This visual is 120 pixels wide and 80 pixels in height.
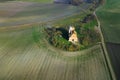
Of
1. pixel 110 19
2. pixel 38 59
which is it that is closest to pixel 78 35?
pixel 38 59

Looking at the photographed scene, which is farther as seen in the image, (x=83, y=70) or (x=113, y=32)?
(x=113, y=32)

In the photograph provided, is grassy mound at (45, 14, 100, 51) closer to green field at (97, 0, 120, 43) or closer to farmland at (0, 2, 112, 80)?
farmland at (0, 2, 112, 80)

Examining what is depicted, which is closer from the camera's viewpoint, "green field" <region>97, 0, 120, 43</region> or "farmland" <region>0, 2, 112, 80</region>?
"farmland" <region>0, 2, 112, 80</region>

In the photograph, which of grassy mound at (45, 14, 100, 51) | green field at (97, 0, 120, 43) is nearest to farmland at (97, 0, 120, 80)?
green field at (97, 0, 120, 43)

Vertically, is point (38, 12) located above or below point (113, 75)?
below

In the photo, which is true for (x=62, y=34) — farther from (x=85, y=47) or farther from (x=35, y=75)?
(x=35, y=75)

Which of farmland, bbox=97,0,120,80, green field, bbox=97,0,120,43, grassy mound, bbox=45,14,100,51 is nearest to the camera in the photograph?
farmland, bbox=97,0,120,80

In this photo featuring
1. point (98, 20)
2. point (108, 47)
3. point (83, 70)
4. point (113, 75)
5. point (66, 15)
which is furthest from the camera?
point (66, 15)

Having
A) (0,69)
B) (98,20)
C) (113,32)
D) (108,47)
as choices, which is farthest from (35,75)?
(98,20)
